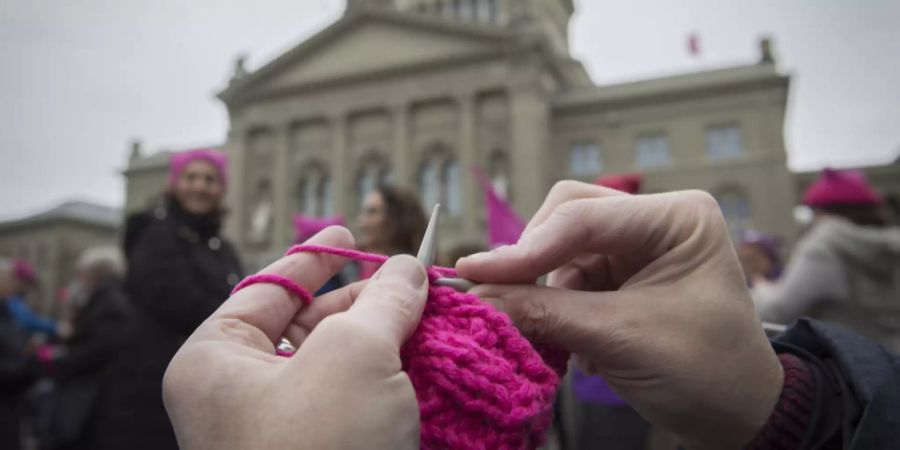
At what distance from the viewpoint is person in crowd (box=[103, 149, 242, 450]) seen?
2.68 meters

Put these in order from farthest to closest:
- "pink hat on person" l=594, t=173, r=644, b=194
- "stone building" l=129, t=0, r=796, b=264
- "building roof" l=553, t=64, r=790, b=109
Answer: "building roof" l=553, t=64, r=790, b=109 → "stone building" l=129, t=0, r=796, b=264 → "pink hat on person" l=594, t=173, r=644, b=194

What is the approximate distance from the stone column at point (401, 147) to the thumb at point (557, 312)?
2305 cm

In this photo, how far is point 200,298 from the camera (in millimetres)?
2699

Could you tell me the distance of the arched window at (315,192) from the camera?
26.0 m

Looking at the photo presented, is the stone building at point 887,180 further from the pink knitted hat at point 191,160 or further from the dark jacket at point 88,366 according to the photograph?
the dark jacket at point 88,366

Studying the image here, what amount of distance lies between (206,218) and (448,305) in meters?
2.52

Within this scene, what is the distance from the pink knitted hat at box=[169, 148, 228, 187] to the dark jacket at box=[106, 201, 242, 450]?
43cm

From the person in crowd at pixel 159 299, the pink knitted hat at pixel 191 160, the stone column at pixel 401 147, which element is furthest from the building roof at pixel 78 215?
the person in crowd at pixel 159 299

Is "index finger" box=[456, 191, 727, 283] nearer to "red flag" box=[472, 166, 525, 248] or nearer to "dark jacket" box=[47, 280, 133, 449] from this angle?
"dark jacket" box=[47, 280, 133, 449]

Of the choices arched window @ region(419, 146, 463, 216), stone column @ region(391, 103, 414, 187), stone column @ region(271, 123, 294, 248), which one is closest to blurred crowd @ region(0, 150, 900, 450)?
arched window @ region(419, 146, 463, 216)

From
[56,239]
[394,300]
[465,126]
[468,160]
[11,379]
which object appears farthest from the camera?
[56,239]

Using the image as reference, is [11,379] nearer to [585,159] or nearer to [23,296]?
[23,296]

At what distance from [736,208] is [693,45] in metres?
9.51

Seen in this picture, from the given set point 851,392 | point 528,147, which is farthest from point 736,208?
point 851,392
